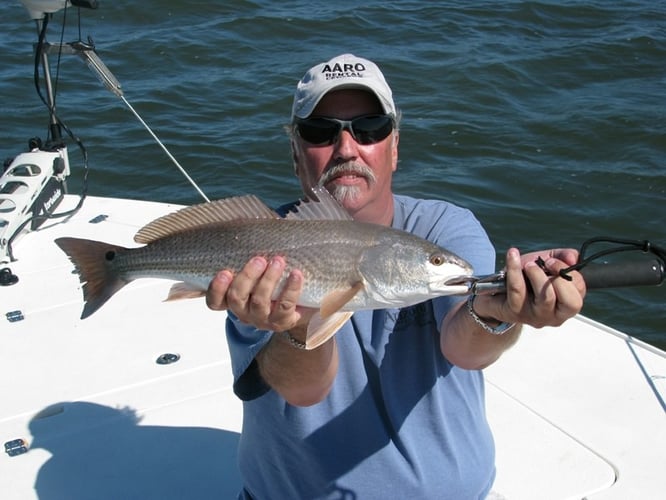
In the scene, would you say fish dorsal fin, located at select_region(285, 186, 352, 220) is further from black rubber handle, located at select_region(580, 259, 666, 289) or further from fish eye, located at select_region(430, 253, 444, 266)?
black rubber handle, located at select_region(580, 259, 666, 289)

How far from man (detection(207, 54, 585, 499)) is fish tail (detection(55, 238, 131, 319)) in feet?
1.49

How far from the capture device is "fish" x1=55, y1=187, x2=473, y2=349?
8.13ft

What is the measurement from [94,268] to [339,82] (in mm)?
1069

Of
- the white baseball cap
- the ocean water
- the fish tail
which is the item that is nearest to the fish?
the fish tail

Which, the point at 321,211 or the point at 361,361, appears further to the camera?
the point at 361,361

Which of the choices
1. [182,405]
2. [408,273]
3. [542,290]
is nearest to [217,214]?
[408,273]

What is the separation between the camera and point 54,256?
16.8 ft

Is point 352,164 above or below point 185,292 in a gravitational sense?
above

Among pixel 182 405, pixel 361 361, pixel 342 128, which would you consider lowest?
pixel 182 405

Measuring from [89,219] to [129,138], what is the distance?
14.8 feet

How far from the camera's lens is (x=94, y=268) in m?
2.84

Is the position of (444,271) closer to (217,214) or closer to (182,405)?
(217,214)

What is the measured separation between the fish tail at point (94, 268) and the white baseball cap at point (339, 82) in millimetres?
831

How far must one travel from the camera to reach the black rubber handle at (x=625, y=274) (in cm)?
221
